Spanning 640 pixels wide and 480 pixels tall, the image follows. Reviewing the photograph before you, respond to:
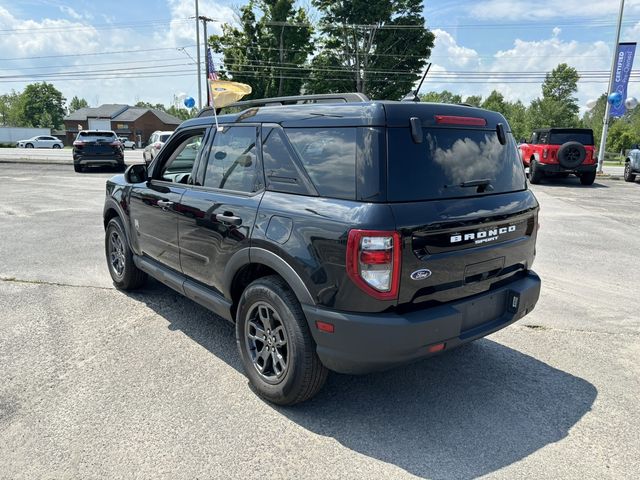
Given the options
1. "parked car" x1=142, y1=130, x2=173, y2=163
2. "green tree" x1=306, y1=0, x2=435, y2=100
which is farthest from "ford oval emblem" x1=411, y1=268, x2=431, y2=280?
"green tree" x1=306, y1=0, x2=435, y2=100

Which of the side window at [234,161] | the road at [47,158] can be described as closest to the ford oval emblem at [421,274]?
the side window at [234,161]

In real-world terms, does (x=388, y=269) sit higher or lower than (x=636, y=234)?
higher

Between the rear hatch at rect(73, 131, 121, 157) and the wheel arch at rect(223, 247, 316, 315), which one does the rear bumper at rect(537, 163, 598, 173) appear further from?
the rear hatch at rect(73, 131, 121, 157)

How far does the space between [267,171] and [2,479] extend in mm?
2203

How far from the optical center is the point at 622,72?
832 inches

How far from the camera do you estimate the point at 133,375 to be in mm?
3367

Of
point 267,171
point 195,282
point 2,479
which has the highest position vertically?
point 267,171

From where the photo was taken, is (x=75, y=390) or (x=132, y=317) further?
(x=132, y=317)

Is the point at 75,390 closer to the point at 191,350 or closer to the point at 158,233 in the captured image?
the point at 191,350

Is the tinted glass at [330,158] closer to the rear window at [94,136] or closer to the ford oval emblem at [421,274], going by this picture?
the ford oval emblem at [421,274]

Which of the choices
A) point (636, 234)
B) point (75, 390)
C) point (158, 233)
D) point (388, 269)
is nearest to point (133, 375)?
point (75, 390)

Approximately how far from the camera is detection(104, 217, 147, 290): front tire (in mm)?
4883

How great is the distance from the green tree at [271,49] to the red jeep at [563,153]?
22.2 m

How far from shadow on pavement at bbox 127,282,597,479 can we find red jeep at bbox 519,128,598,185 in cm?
1388
